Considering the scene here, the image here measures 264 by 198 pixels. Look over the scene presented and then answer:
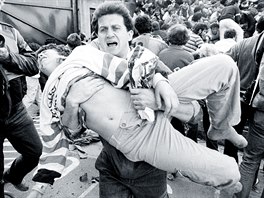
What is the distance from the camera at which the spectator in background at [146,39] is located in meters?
4.25

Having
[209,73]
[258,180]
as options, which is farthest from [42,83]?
[209,73]

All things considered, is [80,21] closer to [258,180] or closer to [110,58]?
[258,180]

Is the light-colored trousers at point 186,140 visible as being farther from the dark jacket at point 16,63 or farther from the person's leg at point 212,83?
the dark jacket at point 16,63

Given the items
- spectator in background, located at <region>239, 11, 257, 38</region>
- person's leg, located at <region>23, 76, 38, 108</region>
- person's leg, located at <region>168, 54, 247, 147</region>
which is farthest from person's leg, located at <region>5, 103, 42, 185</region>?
spectator in background, located at <region>239, 11, 257, 38</region>

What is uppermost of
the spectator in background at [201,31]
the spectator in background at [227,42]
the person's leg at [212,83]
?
the person's leg at [212,83]

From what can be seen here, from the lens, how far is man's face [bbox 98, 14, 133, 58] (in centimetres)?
180

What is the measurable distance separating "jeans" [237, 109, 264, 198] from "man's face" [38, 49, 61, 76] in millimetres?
1808

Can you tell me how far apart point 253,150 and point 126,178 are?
1449 mm

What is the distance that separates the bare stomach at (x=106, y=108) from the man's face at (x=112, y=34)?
12.4 inches

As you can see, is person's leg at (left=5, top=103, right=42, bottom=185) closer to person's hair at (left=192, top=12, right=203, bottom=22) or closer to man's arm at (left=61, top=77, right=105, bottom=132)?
man's arm at (left=61, top=77, right=105, bottom=132)

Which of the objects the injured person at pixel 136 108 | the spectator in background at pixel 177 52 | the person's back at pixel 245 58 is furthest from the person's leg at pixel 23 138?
the person's back at pixel 245 58

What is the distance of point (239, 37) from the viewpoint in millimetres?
4473

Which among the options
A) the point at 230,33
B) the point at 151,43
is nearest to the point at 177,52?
the point at 151,43

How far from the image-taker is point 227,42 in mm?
4051
